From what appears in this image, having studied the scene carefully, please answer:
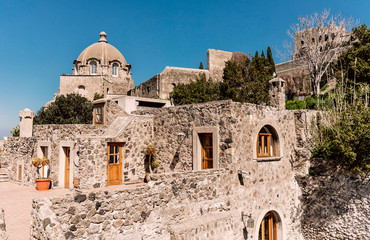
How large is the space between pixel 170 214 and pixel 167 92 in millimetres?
24266

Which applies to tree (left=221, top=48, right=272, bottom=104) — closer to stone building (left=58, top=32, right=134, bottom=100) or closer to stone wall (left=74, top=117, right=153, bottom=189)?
stone wall (left=74, top=117, right=153, bottom=189)

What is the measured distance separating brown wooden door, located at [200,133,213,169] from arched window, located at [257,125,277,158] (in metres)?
1.85

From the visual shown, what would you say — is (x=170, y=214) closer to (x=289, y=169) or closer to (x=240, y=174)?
(x=240, y=174)

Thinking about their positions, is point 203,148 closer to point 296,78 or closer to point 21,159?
point 21,159

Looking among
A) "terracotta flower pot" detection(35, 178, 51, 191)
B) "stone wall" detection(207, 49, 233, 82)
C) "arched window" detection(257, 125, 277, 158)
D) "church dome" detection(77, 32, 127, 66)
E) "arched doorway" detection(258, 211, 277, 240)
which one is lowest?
"arched doorway" detection(258, 211, 277, 240)

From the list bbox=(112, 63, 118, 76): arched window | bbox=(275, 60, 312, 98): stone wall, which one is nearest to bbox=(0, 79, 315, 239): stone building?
bbox=(275, 60, 312, 98): stone wall

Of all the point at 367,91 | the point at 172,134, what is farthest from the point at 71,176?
the point at 367,91

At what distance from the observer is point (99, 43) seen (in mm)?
43219

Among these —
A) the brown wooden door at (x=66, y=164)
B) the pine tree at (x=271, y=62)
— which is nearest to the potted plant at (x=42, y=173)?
the brown wooden door at (x=66, y=164)

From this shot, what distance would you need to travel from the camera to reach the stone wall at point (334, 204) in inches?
420

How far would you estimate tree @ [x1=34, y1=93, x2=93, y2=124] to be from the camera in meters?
26.1

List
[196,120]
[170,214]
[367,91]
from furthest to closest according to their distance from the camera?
[367,91] → [196,120] → [170,214]

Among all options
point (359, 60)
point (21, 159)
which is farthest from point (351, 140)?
point (21, 159)

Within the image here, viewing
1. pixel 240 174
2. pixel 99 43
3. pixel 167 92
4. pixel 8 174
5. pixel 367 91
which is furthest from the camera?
pixel 99 43
